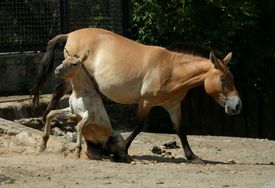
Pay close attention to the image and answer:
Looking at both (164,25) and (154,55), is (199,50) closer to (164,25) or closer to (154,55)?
(154,55)

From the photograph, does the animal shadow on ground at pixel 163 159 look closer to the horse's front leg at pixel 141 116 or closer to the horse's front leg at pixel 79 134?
the horse's front leg at pixel 141 116

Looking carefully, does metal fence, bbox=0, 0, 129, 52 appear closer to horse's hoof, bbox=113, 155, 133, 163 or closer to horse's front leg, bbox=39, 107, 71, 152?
horse's front leg, bbox=39, 107, 71, 152

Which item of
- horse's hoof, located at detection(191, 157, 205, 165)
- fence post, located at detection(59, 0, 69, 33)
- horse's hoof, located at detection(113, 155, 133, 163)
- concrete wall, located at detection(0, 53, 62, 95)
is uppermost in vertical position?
fence post, located at detection(59, 0, 69, 33)

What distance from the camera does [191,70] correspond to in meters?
10.4

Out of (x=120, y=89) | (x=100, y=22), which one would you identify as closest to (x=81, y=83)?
(x=120, y=89)

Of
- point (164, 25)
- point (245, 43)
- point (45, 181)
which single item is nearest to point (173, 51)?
point (45, 181)

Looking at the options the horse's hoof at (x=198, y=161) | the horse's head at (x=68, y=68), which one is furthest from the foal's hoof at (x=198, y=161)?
the horse's head at (x=68, y=68)

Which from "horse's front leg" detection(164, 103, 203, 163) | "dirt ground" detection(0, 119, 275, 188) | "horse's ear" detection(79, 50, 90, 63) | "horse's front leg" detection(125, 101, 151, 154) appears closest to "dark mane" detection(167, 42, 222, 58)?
"horse's front leg" detection(164, 103, 203, 163)

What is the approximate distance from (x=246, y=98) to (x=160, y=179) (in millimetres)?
9414

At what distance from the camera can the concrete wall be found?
14555mm

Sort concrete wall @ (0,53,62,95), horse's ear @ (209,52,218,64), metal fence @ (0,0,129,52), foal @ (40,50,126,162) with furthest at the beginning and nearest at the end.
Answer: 1. metal fence @ (0,0,129,52)
2. concrete wall @ (0,53,62,95)
3. horse's ear @ (209,52,218,64)
4. foal @ (40,50,126,162)

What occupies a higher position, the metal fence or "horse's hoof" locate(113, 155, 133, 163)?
the metal fence

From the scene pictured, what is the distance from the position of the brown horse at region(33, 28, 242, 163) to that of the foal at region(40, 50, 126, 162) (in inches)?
9.7

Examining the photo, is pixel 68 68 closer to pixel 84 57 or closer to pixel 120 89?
pixel 84 57
